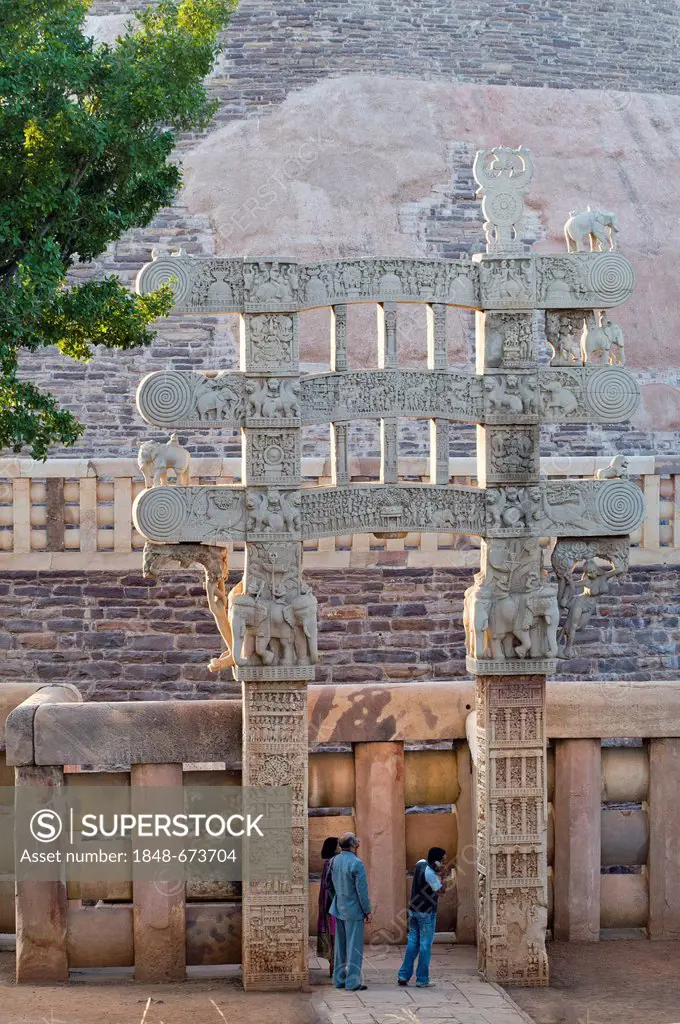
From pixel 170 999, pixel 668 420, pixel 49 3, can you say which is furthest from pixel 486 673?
pixel 668 420

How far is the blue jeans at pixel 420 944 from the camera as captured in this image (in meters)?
8.83

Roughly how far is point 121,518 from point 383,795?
652cm

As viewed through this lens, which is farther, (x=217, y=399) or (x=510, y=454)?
(x=510, y=454)

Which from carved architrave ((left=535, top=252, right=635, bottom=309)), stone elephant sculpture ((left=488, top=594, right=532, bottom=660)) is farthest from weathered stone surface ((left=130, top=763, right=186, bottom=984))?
carved architrave ((left=535, top=252, right=635, bottom=309))

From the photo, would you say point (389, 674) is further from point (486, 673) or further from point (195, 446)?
point (486, 673)

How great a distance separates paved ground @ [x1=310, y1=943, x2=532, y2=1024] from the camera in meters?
8.21

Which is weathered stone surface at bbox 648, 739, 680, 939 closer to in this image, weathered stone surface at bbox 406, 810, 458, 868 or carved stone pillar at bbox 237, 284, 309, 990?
weathered stone surface at bbox 406, 810, 458, 868

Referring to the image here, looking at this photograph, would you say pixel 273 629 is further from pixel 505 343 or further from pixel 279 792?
pixel 505 343

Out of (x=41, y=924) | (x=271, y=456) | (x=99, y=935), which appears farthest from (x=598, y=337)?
(x=41, y=924)

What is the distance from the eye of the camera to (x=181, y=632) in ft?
51.4

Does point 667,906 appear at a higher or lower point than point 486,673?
lower

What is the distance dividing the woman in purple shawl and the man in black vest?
51 centimetres

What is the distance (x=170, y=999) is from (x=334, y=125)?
57.6 feet

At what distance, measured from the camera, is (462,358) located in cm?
2086
